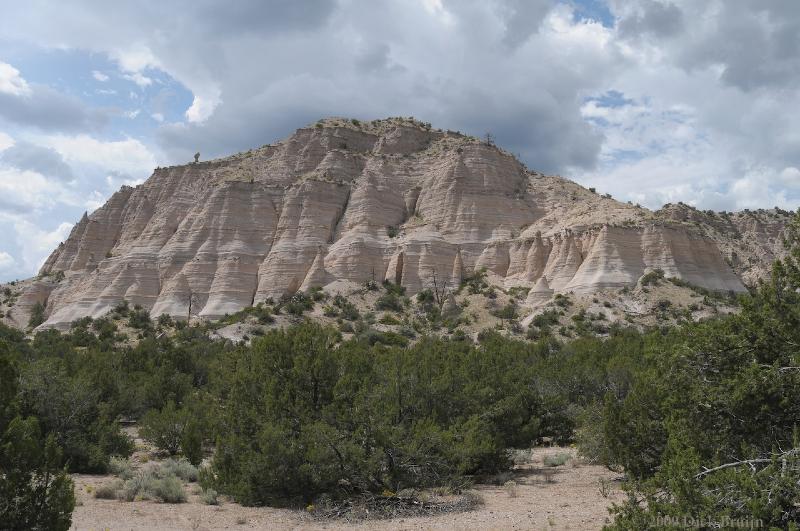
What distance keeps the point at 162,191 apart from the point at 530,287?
5047 cm

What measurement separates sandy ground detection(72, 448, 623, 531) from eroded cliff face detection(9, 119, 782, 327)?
45.8 metres

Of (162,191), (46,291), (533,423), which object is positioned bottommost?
(533,423)

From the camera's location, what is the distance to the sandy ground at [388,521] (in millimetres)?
11312

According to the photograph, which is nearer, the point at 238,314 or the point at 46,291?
the point at 238,314

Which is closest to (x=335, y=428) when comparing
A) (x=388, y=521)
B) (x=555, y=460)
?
(x=388, y=521)

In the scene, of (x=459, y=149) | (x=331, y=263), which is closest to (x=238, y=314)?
(x=331, y=263)

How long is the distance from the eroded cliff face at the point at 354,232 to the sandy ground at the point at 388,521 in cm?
4577

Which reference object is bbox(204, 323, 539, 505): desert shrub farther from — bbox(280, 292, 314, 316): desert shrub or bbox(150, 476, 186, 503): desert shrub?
bbox(280, 292, 314, 316): desert shrub

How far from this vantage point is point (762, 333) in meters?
8.70

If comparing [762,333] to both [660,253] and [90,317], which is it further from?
[90,317]

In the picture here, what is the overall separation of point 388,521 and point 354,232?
62.0 metres

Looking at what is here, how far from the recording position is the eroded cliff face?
63.9m

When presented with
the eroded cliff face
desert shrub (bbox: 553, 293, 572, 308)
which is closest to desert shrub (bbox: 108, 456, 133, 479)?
desert shrub (bbox: 553, 293, 572, 308)

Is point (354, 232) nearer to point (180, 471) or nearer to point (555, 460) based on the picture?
point (555, 460)
